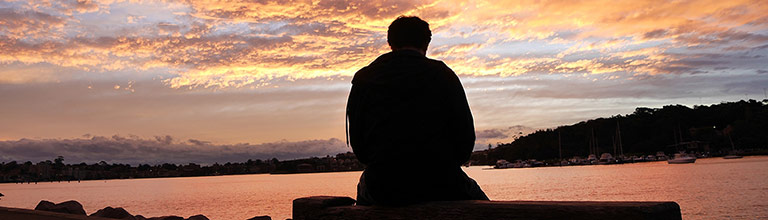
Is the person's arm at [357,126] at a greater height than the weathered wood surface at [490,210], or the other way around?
the person's arm at [357,126]

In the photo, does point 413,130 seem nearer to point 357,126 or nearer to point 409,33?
point 357,126

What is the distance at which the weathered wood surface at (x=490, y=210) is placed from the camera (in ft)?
8.04

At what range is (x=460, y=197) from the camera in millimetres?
3480

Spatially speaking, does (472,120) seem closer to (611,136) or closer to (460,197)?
(460,197)

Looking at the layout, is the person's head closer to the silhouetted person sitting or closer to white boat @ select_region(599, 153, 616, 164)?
the silhouetted person sitting

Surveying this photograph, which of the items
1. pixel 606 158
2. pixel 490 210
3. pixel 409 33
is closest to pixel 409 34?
pixel 409 33

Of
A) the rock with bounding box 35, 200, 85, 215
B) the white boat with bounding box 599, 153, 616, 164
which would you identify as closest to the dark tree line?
the white boat with bounding box 599, 153, 616, 164

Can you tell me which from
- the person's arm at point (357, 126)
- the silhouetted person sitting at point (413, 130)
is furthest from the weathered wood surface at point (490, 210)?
the person's arm at point (357, 126)

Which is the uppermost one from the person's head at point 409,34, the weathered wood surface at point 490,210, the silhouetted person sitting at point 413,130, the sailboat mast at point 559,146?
the sailboat mast at point 559,146

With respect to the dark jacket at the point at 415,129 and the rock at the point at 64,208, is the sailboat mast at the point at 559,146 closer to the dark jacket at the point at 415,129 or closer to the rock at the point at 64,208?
the rock at the point at 64,208

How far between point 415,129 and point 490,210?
63 centimetres

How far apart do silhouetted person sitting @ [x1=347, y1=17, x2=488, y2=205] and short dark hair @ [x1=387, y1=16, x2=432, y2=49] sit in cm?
4

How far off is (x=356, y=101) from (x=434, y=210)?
822 millimetres

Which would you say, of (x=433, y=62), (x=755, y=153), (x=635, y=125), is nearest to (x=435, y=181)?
(x=433, y=62)
